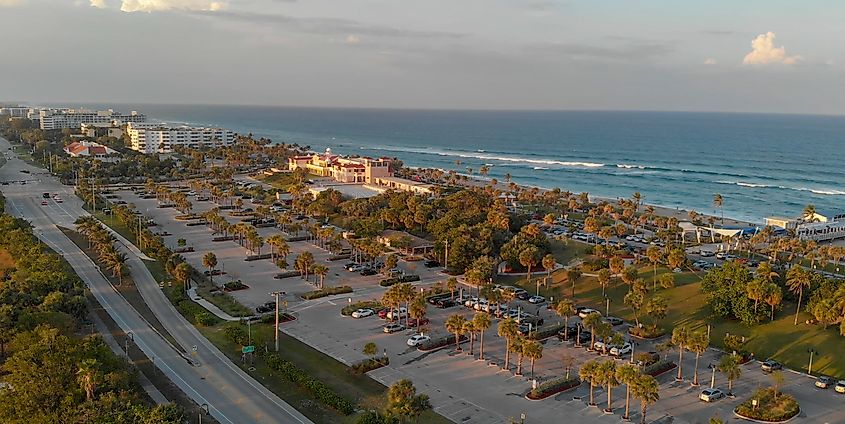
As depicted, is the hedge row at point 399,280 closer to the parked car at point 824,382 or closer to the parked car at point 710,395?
the parked car at point 710,395

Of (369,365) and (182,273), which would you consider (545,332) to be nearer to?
(369,365)

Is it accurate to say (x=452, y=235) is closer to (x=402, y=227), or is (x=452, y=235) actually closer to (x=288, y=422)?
(x=402, y=227)

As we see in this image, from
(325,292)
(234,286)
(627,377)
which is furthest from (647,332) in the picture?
(234,286)

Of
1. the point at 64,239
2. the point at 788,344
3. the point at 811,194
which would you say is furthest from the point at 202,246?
the point at 811,194

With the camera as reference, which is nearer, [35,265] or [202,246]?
[35,265]

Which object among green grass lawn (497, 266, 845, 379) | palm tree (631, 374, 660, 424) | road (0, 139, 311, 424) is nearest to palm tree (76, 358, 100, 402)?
road (0, 139, 311, 424)

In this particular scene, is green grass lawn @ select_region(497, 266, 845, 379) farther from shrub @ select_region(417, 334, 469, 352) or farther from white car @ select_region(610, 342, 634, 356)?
shrub @ select_region(417, 334, 469, 352)
